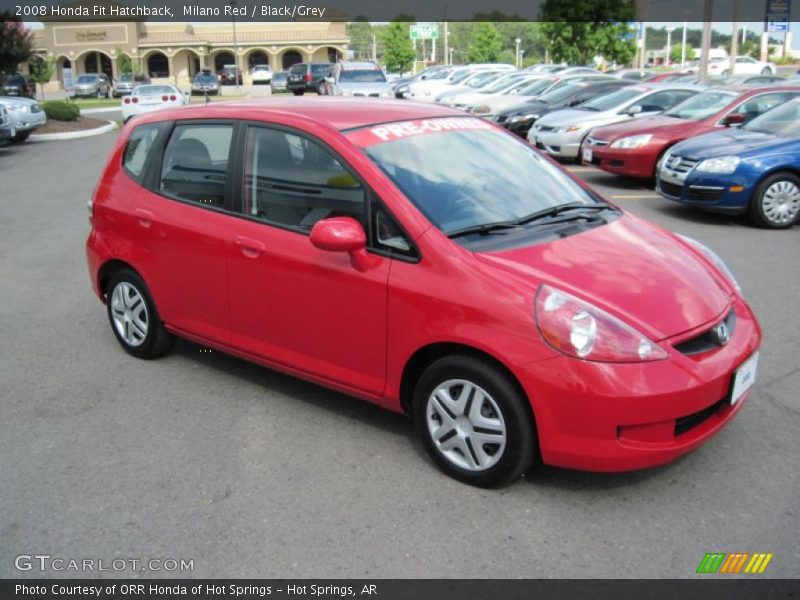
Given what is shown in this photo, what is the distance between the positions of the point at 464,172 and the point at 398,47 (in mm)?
74348

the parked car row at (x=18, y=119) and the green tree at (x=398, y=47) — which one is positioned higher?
the green tree at (x=398, y=47)

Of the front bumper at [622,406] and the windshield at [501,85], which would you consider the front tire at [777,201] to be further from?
the windshield at [501,85]

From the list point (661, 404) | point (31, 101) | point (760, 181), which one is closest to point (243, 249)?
point (661, 404)

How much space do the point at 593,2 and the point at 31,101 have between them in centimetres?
2352

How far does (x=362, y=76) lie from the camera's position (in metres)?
25.3

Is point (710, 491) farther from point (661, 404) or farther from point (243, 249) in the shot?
point (243, 249)

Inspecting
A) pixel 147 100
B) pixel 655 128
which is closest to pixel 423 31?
pixel 147 100

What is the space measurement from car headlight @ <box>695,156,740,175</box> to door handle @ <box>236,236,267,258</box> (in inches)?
261

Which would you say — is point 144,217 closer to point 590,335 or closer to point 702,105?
point 590,335

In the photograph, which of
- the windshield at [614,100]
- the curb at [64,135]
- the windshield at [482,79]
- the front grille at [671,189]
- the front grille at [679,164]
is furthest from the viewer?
the windshield at [482,79]

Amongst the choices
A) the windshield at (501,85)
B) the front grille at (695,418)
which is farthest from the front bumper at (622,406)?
the windshield at (501,85)

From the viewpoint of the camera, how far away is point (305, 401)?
15.3ft

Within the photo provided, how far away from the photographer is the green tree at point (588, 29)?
113 ft

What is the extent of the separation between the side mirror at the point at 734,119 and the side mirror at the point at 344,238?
9439 mm
